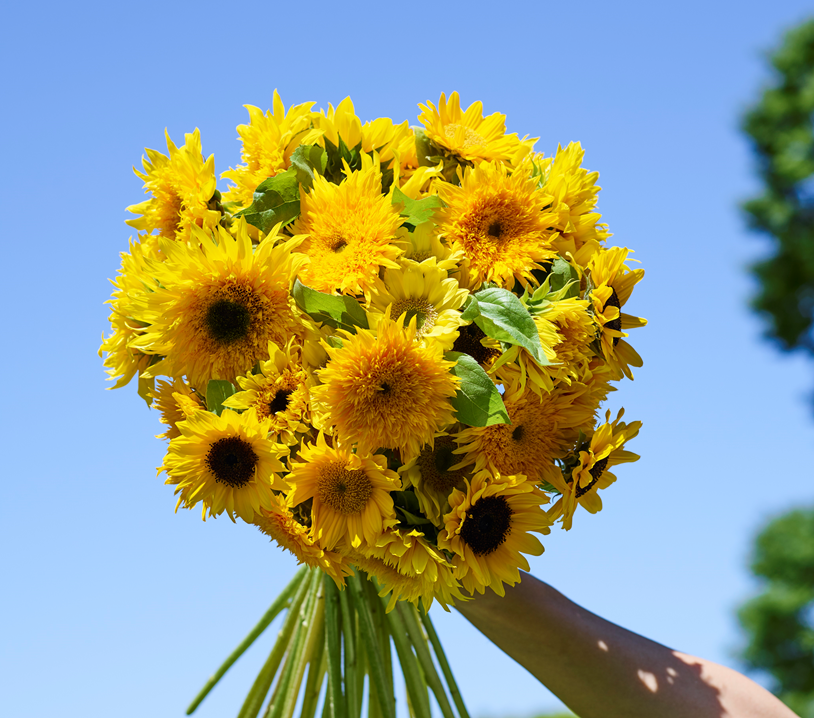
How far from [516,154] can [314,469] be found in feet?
1.54

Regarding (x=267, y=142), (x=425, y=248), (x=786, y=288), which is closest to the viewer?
(x=425, y=248)

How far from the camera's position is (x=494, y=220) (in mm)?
870

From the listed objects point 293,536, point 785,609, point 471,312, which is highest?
point 785,609

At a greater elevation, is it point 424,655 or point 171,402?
point 424,655

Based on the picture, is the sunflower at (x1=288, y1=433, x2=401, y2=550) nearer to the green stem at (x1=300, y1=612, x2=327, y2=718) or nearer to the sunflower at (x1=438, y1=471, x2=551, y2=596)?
the sunflower at (x1=438, y1=471, x2=551, y2=596)

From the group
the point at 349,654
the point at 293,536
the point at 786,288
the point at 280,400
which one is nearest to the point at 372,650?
the point at 349,654

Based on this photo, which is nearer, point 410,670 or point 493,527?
point 493,527

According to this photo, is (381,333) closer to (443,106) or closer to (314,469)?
(314,469)

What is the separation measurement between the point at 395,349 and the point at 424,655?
85cm

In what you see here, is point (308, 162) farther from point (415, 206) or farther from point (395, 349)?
point (395, 349)

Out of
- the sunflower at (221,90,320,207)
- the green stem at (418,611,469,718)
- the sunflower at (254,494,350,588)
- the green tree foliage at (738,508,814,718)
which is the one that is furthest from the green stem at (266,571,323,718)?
the green tree foliage at (738,508,814,718)

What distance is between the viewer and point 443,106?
961 mm

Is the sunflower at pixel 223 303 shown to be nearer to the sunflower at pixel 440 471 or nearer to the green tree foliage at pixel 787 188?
the sunflower at pixel 440 471

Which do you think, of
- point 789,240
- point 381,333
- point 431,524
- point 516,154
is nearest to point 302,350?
point 381,333
